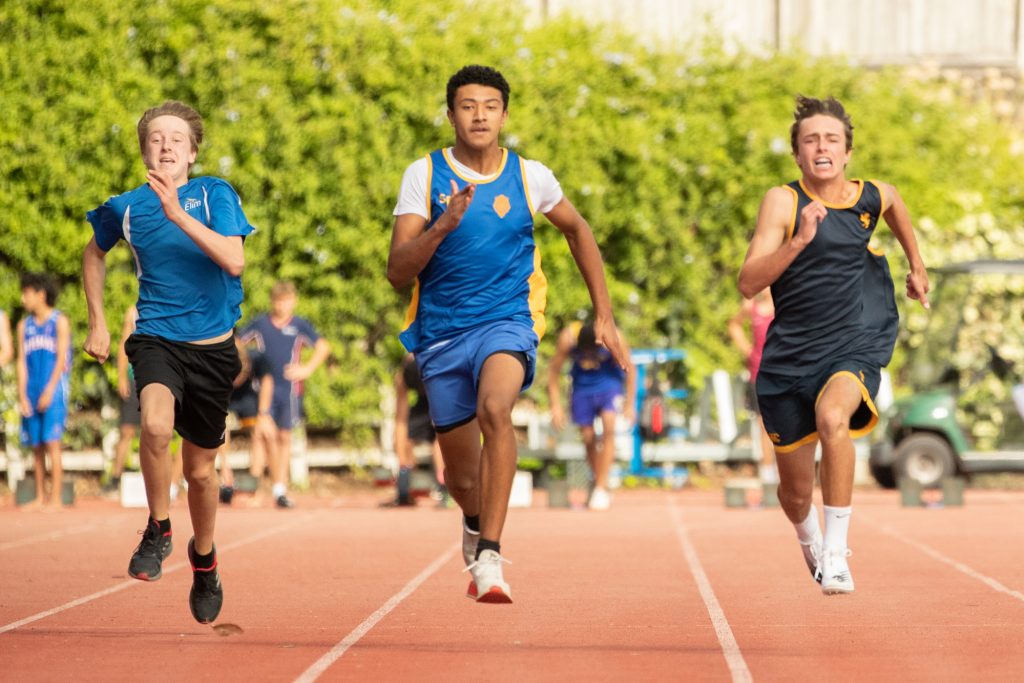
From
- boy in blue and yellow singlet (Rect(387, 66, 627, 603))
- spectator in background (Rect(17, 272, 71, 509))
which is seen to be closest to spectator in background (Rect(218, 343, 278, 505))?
spectator in background (Rect(17, 272, 71, 509))

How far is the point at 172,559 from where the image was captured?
10.4 m

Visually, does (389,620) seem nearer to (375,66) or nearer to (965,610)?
(965,610)

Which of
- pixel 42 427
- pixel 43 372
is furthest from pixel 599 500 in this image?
pixel 43 372

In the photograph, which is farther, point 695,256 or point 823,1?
point 823,1

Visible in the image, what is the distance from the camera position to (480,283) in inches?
273

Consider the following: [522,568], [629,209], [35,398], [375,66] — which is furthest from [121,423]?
[522,568]

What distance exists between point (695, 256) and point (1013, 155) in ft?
13.3

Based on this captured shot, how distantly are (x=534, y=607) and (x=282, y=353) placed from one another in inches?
319

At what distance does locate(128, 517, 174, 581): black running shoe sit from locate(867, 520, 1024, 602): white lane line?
3807mm

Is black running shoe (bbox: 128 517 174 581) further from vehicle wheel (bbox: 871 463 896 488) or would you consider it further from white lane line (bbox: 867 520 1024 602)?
vehicle wheel (bbox: 871 463 896 488)

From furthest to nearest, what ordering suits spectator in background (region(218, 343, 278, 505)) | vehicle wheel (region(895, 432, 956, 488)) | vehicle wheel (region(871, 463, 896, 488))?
vehicle wheel (region(871, 463, 896, 488)), vehicle wheel (region(895, 432, 956, 488)), spectator in background (region(218, 343, 278, 505))

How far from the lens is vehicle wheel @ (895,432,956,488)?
17203mm

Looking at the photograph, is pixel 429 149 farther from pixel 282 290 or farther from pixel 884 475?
pixel 884 475

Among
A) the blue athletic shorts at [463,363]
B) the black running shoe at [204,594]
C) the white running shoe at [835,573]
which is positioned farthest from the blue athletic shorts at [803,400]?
the black running shoe at [204,594]
